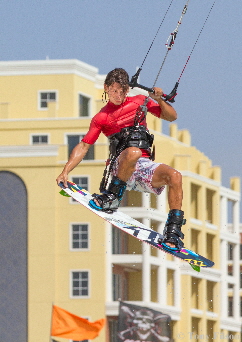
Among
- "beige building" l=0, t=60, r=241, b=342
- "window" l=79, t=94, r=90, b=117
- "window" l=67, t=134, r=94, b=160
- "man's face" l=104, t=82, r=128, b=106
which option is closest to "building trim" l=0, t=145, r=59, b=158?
"beige building" l=0, t=60, r=241, b=342

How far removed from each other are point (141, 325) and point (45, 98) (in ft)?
65.9

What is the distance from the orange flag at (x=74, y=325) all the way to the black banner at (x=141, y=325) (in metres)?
1.76

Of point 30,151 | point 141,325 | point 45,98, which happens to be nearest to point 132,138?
point 141,325

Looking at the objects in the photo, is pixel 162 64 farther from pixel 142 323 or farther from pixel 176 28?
pixel 142 323

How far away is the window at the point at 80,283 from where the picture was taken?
94625 mm

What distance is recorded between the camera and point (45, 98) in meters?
101

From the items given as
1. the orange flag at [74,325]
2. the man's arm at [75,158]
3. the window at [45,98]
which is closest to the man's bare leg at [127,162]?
the man's arm at [75,158]

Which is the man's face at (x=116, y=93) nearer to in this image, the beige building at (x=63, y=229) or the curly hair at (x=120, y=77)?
the curly hair at (x=120, y=77)

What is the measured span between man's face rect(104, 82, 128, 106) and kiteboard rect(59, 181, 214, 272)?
2.17 metres

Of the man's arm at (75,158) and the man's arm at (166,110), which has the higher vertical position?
the man's arm at (166,110)

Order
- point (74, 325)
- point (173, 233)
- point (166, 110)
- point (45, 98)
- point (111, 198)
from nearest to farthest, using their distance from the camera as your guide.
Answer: point (166, 110) → point (173, 233) → point (111, 198) → point (74, 325) → point (45, 98)

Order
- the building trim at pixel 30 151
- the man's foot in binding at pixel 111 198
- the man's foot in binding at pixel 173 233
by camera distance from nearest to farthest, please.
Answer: the man's foot in binding at pixel 173 233 < the man's foot in binding at pixel 111 198 < the building trim at pixel 30 151

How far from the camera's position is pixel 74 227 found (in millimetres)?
96312

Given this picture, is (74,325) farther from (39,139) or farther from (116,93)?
(116,93)
